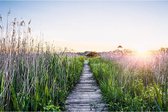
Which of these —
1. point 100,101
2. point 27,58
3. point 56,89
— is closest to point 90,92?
point 100,101

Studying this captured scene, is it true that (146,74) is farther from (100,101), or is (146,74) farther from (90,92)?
(100,101)

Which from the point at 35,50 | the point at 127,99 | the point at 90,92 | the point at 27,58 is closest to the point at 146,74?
the point at 90,92

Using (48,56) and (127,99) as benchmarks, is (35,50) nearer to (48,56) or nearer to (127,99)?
(48,56)

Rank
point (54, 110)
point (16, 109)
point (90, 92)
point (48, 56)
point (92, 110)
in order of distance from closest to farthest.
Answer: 1. point (16, 109)
2. point (54, 110)
3. point (92, 110)
4. point (48, 56)
5. point (90, 92)

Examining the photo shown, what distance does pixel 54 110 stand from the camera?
5.27m

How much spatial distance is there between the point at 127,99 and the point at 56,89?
1956 mm

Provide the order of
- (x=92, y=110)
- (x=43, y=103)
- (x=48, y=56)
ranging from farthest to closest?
(x=48, y=56) < (x=92, y=110) < (x=43, y=103)

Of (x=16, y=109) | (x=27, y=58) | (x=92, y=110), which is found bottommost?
(x=92, y=110)

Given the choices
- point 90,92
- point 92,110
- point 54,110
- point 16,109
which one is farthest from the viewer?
point 90,92

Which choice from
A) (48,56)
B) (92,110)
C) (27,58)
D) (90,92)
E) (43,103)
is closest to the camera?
(43,103)

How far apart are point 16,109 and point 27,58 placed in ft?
5.38

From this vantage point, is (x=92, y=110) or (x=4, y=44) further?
(x=92, y=110)

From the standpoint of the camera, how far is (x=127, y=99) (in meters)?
6.40

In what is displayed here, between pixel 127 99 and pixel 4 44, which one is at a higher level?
pixel 4 44
